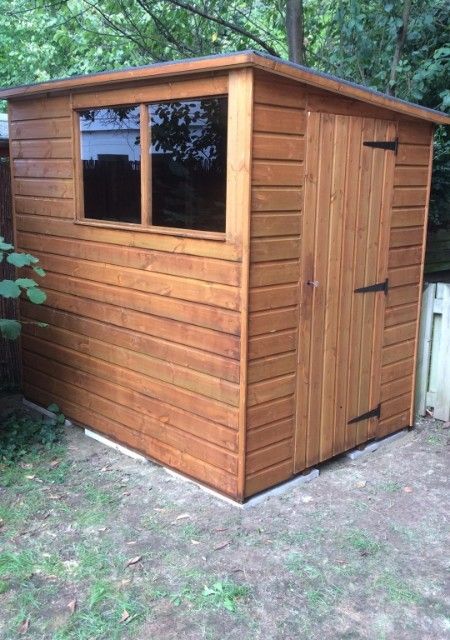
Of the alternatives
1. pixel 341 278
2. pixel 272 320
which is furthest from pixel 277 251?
pixel 341 278

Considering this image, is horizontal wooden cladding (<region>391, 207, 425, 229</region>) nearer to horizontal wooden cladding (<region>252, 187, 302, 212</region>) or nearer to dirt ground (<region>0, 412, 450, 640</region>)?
horizontal wooden cladding (<region>252, 187, 302, 212</region>)

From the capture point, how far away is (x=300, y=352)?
3.58 metres

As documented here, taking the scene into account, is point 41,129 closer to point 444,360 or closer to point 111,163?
point 111,163

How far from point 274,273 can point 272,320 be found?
0.26 metres

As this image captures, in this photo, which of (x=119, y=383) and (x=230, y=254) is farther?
(x=119, y=383)

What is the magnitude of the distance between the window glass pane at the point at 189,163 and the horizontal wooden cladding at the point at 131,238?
91mm

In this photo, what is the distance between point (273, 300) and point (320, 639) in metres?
1.65

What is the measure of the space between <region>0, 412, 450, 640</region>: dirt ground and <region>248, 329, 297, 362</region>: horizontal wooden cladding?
0.87 m

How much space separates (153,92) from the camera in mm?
3475

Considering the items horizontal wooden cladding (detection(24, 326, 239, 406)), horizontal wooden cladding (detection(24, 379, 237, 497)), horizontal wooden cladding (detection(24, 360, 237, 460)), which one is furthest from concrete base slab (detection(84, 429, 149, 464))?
horizontal wooden cladding (detection(24, 326, 239, 406))

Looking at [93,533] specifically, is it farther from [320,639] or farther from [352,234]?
[352,234]

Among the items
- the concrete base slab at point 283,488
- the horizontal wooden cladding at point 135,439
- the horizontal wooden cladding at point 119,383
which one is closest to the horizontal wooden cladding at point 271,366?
the horizontal wooden cladding at point 119,383

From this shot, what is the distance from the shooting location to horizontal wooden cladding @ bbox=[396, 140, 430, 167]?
4.03 metres

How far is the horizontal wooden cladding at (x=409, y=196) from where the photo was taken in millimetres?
4062
